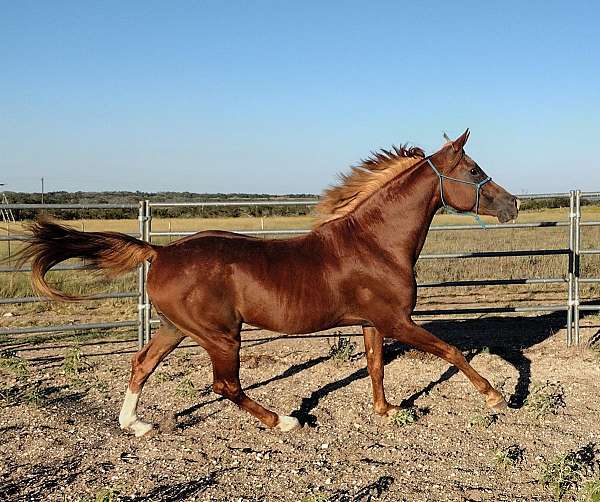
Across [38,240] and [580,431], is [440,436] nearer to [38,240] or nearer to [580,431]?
[580,431]

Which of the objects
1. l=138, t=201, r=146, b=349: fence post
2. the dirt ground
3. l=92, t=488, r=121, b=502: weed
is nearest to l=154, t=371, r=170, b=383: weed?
the dirt ground

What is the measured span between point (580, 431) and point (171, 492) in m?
2.97

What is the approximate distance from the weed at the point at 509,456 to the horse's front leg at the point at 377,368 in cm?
98

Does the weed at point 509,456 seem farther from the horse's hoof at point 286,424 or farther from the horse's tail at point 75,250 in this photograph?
the horse's tail at point 75,250

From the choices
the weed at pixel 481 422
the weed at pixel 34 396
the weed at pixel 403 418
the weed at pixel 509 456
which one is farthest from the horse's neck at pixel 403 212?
the weed at pixel 34 396

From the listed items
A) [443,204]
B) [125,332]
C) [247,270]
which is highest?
[443,204]

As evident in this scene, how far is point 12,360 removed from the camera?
666 cm

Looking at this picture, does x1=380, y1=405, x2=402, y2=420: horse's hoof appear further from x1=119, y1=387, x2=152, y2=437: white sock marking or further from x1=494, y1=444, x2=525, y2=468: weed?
x1=119, y1=387, x2=152, y2=437: white sock marking

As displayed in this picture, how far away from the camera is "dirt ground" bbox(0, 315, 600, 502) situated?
3.86m

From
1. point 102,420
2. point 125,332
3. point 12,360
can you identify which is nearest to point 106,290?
point 125,332

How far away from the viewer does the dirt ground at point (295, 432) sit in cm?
386

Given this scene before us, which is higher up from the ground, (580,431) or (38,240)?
(38,240)

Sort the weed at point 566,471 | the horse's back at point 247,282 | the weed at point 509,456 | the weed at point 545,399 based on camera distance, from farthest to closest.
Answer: the weed at point 545,399 → the horse's back at point 247,282 → the weed at point 509,456 → the weed at point 566,471

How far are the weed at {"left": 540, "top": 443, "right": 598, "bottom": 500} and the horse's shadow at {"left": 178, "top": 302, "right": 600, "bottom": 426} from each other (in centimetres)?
119
